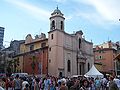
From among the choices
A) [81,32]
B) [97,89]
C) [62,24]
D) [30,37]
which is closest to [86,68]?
[81,32]

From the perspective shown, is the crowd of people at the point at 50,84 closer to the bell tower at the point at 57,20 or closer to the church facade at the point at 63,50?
the church facade at the point at 63,50

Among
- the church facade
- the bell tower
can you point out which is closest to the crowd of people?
the church facade

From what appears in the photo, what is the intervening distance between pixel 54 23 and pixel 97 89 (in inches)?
1335

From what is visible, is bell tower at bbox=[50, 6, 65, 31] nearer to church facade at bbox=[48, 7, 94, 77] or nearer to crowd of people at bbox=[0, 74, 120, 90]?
church facade at bbox=[48, 7, 94, 77]

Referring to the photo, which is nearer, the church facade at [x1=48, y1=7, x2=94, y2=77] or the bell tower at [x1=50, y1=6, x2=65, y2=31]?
the church facade at [x1=48, y1=7, x2=94, y2=77]

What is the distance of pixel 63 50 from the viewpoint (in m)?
55.6

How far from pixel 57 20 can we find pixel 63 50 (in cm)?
632

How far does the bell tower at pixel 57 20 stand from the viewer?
2229 inches

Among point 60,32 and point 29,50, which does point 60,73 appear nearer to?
point 60,32

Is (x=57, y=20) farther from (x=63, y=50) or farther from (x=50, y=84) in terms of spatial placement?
(x=50, y=84)


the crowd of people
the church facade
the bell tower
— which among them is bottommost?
the crowd of people

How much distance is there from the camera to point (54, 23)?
57.1 m

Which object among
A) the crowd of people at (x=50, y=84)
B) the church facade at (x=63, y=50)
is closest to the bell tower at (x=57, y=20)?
the church facade at (x=63, y=50)

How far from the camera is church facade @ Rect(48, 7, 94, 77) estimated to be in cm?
5384
